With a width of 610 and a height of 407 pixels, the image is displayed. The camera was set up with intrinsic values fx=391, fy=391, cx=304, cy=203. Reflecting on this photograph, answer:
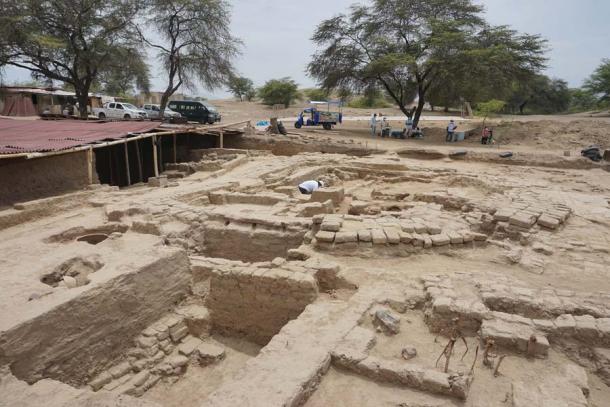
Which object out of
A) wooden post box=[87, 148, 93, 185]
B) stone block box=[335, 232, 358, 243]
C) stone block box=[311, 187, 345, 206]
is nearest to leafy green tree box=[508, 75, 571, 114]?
stone block box=[311, 187, 345, 206]

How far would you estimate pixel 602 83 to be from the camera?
98.8 ft

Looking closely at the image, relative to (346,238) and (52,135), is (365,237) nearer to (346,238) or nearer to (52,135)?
(346,238)

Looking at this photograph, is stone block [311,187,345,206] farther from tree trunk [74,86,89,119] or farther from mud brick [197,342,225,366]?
tree trunk [74,86,89,119]

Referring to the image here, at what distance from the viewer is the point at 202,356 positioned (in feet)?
17.5

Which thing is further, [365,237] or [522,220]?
[522,220]

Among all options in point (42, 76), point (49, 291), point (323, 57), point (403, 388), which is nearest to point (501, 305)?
point (403, 388)

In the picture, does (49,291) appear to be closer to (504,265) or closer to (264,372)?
(264,372)

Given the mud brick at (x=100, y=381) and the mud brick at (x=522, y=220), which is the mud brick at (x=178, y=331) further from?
the mud brick at (x=522, y=220)

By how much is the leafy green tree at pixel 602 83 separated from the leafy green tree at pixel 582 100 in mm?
698

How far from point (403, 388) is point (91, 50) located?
23100 mm

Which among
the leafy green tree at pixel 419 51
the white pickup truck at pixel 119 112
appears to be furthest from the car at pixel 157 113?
the leafy green tree at pixel 419 51

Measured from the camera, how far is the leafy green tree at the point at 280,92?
38.5 meters

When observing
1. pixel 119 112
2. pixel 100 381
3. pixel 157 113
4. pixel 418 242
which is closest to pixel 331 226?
pixel 418 242

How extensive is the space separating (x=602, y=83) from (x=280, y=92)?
87.7 ft
